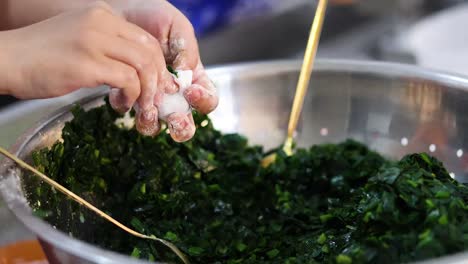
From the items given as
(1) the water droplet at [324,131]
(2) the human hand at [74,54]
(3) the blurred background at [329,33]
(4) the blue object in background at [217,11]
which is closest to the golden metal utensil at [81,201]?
(2) the human hand at [74,54]

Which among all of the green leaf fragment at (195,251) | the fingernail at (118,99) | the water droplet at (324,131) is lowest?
the green leaf fragment at (195,251)

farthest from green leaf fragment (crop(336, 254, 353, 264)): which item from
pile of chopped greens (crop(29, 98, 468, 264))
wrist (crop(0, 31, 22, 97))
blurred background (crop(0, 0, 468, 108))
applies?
blurred background (crop(0, 0, 468, 108))

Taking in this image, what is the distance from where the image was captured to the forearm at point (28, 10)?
4.21 ft

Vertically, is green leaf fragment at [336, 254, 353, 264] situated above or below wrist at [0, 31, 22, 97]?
below

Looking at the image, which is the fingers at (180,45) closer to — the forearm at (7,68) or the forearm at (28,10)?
the forearm at (28,10)

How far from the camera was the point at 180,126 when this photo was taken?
3.76 feet

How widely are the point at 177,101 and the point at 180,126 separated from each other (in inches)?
1.8

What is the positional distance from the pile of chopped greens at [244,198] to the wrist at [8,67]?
0.73 feet

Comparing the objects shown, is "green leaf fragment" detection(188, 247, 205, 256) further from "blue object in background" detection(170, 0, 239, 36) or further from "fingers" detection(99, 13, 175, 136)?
"blue object in background" detection(170, 0, 239, 36)

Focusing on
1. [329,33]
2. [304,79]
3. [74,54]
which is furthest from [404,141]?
[329,33]

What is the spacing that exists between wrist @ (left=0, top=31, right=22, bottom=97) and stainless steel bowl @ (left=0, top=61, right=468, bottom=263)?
325mm

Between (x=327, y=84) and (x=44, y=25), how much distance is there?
0.82 m

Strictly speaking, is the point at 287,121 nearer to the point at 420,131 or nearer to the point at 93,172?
the point at 420,131

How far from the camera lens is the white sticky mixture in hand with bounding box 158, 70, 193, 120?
3.71 ft
